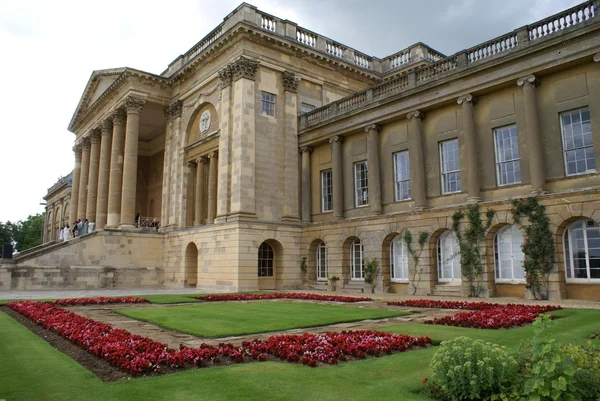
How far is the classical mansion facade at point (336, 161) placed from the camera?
2066 centimetres

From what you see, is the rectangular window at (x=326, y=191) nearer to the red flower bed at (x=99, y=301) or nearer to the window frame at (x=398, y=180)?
the window frame at (x=398, y=180)

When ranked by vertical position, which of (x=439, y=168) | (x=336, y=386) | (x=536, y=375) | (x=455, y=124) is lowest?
(x=336, y=386)

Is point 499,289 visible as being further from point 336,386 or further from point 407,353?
point 336,386

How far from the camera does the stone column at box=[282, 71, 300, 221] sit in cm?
3262

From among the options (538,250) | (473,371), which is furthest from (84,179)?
(473,371)

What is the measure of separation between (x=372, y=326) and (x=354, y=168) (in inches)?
761

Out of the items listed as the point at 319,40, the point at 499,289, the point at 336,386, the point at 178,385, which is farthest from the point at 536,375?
the point at 319,40

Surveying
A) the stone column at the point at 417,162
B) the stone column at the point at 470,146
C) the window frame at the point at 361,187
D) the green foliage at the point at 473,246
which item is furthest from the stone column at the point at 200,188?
the green foliage at the point at 473,246

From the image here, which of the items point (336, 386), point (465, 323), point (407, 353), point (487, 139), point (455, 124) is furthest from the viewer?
point (455, 124)

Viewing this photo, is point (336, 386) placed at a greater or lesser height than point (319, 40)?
lesser

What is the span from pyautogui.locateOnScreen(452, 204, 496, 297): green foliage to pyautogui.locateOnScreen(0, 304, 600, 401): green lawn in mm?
13688

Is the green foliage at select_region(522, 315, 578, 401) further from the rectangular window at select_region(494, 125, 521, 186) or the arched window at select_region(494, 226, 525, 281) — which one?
the rectangular window at select_region(494, 125, 521, 186)

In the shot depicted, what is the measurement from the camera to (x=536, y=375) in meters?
4.79

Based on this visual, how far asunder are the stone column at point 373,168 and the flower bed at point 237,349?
59.7 feet
